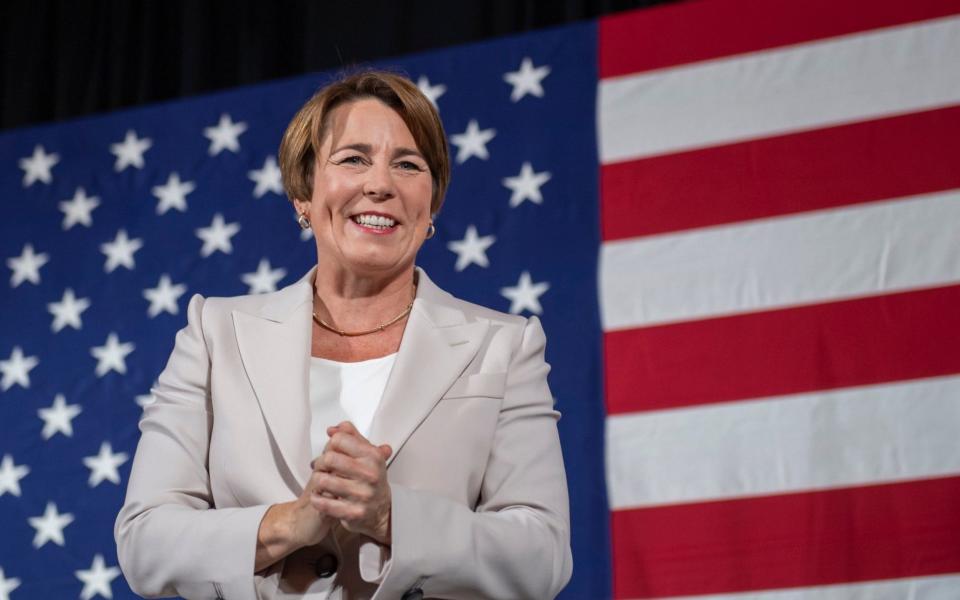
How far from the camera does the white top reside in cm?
153

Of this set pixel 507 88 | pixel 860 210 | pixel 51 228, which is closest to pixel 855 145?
pixel 860 210

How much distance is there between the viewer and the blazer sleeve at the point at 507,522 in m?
1.31

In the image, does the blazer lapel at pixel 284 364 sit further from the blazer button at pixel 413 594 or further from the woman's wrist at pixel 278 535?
the blazer button at pixel 413 594

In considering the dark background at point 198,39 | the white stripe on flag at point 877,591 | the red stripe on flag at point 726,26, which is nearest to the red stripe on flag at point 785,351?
the white stripe on flag at point 877,591

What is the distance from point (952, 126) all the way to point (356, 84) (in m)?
1.50

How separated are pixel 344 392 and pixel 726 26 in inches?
66.6

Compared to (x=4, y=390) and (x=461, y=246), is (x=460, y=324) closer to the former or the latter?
(x=461, y=246)

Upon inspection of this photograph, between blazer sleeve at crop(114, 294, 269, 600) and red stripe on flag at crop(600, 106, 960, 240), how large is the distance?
4.67ft

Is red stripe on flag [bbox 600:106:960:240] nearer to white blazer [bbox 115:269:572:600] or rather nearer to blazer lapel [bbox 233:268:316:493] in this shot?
white blazer [bbox 115:269:572:600]

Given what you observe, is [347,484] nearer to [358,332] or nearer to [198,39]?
[358,332]

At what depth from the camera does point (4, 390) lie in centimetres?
327

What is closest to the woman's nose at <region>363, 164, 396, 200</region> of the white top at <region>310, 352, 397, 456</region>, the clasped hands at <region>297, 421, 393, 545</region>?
the white top at <region>310, 352, 397, 456</region>

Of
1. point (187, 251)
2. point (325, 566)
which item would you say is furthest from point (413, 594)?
point (187, 251)

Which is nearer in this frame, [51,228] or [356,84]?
[356,84]
